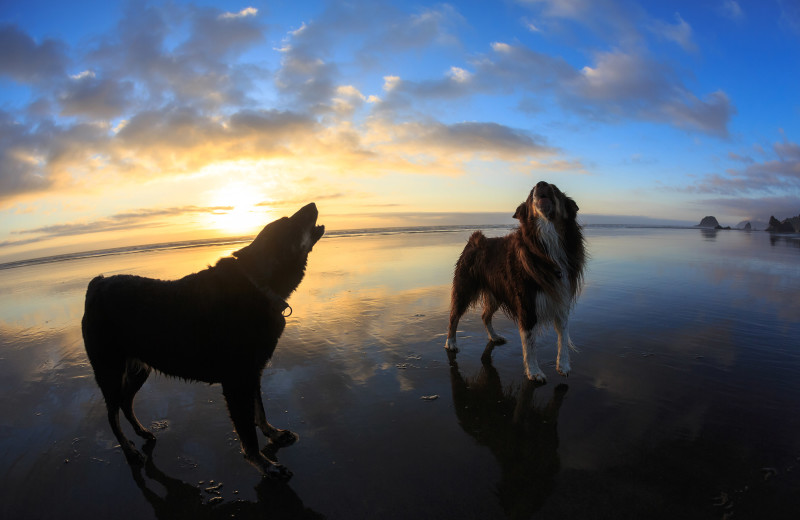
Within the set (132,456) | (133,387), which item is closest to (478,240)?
(133,387)

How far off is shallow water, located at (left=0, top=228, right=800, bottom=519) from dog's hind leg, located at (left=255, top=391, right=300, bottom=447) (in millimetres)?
147

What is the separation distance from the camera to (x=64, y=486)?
2.88m

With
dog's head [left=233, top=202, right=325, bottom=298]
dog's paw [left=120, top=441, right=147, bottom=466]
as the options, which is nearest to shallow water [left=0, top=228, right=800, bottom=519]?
dog's paw [left=120, top=441, right=147, bottom=466]

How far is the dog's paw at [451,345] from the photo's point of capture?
5.42 meters

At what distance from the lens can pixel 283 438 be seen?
331cm

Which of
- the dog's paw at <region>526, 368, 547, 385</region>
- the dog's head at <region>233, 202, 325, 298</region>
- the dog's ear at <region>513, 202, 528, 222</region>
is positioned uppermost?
the dog's ear at <region>513, 202, 528, 222</region>

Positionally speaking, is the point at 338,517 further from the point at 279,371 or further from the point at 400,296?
the point at 400,296

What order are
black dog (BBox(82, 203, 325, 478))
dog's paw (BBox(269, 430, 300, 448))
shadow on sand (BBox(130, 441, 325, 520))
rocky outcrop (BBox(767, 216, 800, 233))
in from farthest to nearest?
rocky outcrop (BBox(767, 216, 800, 233)) → dog's paw (BBox(269, 430, 300, 448)) → black dog (BBox(82, 203, 325, 478)) → shadow on sand (BBox(130, 441, 325, 520))

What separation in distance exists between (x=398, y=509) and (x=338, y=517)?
1.36 ft

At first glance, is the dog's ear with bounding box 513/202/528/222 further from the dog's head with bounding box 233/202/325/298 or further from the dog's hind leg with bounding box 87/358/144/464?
the dog's hind leg with bounding box 87/358/144/464

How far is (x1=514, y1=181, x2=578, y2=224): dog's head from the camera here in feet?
14.3

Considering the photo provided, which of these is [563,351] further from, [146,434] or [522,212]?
[146,434]

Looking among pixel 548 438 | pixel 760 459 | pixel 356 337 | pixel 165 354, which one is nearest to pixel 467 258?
pixel 356 337

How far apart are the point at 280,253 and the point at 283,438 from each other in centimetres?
170
